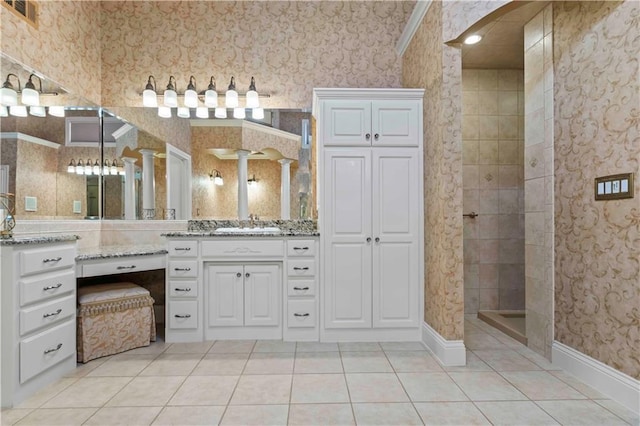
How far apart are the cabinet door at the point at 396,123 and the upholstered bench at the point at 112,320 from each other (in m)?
2.16

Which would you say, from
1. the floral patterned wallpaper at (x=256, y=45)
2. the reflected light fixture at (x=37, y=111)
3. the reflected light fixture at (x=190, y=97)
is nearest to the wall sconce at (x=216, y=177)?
the reflected light fixture at (x=190, y=97)

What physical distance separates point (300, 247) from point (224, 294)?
71 centimetres

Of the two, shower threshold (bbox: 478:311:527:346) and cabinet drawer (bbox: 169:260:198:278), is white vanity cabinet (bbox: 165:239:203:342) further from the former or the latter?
shower threshold (bbox: 478:311:527:346)

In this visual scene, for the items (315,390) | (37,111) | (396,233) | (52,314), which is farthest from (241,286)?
(37,111)

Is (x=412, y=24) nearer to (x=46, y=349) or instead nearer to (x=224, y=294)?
(x=224, y=294)

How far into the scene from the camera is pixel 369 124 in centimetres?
267

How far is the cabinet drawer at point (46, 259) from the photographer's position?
1854 millimetres

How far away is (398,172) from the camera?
8.75 ft

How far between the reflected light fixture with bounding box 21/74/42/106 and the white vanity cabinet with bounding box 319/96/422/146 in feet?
6.79

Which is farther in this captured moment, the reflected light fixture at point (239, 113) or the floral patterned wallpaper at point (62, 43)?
the reflected light fixture at point (239, 113)

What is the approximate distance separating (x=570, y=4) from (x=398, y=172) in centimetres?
146

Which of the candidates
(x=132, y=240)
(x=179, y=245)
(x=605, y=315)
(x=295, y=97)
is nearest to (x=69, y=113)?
(x=132, y=240)

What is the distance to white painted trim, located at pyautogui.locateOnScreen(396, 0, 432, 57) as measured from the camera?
254 centimetres

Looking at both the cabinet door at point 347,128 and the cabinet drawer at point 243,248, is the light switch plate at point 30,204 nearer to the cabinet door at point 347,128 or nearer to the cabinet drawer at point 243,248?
the cabinet drawer at point 243,248
